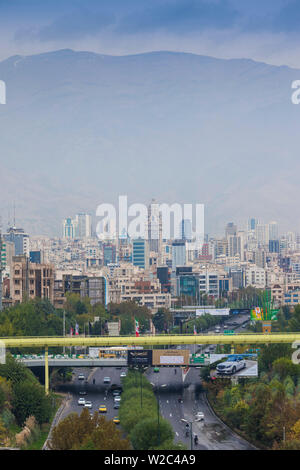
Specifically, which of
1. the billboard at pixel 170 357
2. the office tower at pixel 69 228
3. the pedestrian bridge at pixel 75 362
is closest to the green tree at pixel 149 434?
the billboard at pixel 170 357

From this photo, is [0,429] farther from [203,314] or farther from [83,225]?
[83,225]

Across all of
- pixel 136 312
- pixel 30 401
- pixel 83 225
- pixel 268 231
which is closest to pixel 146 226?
pixel 83 225

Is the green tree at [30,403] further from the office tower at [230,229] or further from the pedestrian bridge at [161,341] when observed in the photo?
the office tower at [230,229]

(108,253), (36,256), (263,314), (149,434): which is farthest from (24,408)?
(108,253)

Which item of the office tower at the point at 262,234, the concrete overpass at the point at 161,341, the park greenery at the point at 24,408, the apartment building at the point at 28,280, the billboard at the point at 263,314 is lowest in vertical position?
the park greenery at the point at 24,408

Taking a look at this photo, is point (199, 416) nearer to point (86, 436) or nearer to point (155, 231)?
point (86, 436)
